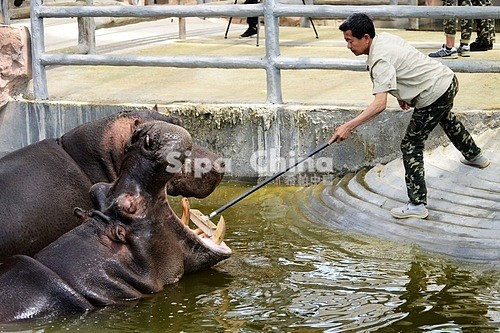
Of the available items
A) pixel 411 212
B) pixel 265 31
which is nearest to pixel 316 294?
pixel 411 212

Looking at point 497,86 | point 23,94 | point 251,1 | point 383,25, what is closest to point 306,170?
point 497,86

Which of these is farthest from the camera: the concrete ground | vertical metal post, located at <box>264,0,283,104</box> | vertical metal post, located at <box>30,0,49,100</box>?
vertical metal post, located at <box>30,0,49,100</box>

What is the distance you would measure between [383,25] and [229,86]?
5.51m

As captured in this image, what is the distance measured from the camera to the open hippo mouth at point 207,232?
607cm

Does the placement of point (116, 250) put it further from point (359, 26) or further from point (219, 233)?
point (359, 26)

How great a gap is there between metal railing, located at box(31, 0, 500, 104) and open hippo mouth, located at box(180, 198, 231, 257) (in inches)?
79.8

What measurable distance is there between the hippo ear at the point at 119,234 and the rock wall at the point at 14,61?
333 centimetres

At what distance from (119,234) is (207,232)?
2.68 feet

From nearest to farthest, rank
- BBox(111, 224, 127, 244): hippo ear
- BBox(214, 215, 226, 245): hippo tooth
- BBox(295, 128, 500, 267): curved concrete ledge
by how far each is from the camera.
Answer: BBox(111, 224, 127, 244): hippo ear → BBox(214, 215, 226, 245): hippo tooth → BBox(295, 128, 500, 267): curved concrete ledge

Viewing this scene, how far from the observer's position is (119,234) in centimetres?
561

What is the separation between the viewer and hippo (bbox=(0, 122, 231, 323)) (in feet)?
17.7

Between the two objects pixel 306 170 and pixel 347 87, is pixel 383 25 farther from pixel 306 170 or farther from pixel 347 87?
pixel 306 170

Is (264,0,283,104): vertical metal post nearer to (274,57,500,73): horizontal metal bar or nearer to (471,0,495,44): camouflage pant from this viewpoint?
(274,57,500,73): horizontal metal bar

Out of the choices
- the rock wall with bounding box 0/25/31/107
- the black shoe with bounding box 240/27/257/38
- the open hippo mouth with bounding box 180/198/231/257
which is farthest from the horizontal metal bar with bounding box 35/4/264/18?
the black shoe with bounding box 240/27/257/38
